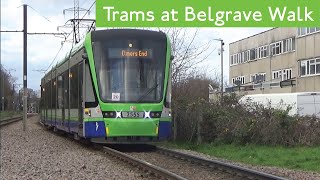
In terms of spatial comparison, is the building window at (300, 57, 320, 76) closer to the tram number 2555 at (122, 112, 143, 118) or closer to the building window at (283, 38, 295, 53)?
the building window at (283, 38, 295, 53)

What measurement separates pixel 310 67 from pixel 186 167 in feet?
104

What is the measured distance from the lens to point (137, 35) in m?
16.9

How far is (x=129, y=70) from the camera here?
1644 cm

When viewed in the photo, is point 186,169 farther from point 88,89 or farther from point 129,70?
point 88,89

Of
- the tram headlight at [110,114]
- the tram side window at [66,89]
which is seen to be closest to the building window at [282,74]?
the tram side window at [66,89]

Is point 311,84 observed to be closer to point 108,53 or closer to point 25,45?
point 25,45

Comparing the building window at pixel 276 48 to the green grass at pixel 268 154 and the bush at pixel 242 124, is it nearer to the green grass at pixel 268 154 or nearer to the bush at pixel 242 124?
the bush at pixel 242 124

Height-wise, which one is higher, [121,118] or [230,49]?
[230,49]

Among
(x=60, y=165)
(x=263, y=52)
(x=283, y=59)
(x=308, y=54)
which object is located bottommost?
(x=60, y=165)

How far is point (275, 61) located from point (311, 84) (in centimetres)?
1063

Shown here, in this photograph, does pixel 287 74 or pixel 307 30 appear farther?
pixel 287 74

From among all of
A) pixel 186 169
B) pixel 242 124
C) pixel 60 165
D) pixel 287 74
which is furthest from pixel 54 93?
pixel 287 74

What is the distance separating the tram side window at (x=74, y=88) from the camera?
18.6 metres

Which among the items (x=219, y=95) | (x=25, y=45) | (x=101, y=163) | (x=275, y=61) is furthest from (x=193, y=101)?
(x=275, y=61)
